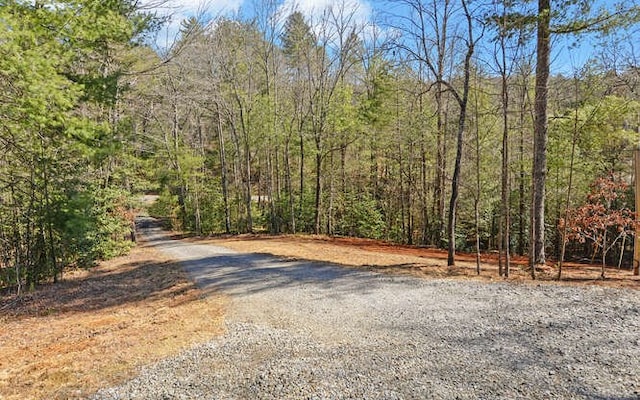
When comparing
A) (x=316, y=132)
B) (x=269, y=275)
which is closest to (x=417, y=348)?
(x=269, y=275)

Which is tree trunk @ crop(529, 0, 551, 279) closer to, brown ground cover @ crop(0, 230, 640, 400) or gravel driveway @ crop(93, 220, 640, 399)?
brown ground cover @ crop(0, 230, 640, 400)

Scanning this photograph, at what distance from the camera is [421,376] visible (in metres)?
3.41

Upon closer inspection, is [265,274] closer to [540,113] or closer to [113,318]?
[113,318]

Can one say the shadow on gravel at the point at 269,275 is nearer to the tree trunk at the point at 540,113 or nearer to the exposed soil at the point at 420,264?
the exposed soil at the point at 420,264

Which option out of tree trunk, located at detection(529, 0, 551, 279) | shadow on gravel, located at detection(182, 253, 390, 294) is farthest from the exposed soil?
shadow on gravel, located at detection(182, 253, 390, 294)

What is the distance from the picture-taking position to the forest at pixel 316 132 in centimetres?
683

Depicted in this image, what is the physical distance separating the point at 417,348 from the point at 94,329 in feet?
16.8

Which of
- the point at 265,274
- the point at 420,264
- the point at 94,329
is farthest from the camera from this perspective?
the point at 420,264

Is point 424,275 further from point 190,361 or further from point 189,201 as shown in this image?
point 189,201

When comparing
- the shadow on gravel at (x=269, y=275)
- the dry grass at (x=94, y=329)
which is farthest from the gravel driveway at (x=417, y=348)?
the shadow on gravel at (x=269, y=275)

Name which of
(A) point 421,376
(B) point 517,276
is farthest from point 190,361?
(B) point 517,276

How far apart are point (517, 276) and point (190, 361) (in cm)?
667

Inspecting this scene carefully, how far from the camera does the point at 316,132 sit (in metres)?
17.3

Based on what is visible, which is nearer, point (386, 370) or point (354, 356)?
point (386, 370)
